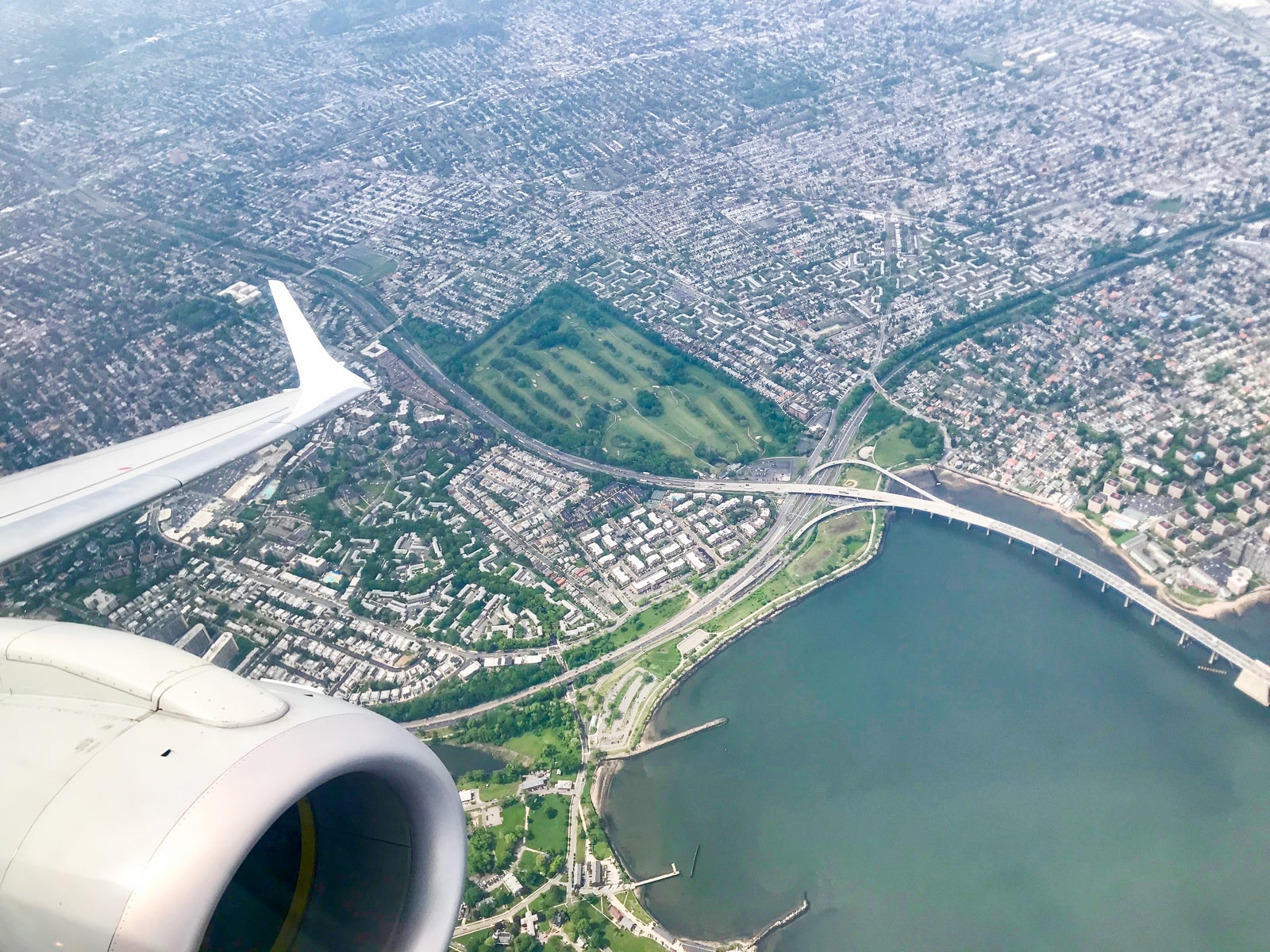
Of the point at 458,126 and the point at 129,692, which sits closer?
the point at 129,692

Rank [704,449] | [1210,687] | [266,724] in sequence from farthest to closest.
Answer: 1. [704,449]
2. [1210,687]
3. [266,724]

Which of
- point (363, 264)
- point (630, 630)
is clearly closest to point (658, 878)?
point (630, 630)

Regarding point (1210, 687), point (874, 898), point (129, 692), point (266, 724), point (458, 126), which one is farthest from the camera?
point (458, 126)

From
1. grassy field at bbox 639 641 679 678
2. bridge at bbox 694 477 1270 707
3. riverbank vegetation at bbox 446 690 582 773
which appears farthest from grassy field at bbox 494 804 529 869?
bridge at bbox 694 477 1270 707

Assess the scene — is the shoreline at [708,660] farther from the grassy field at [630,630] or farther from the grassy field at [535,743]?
the grassy field at [630,630]

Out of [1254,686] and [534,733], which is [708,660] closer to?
[534,733]

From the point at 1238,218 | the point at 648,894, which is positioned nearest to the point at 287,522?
the point at 648,894

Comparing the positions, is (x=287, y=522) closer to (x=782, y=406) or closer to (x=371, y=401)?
(x=371, y=401)
